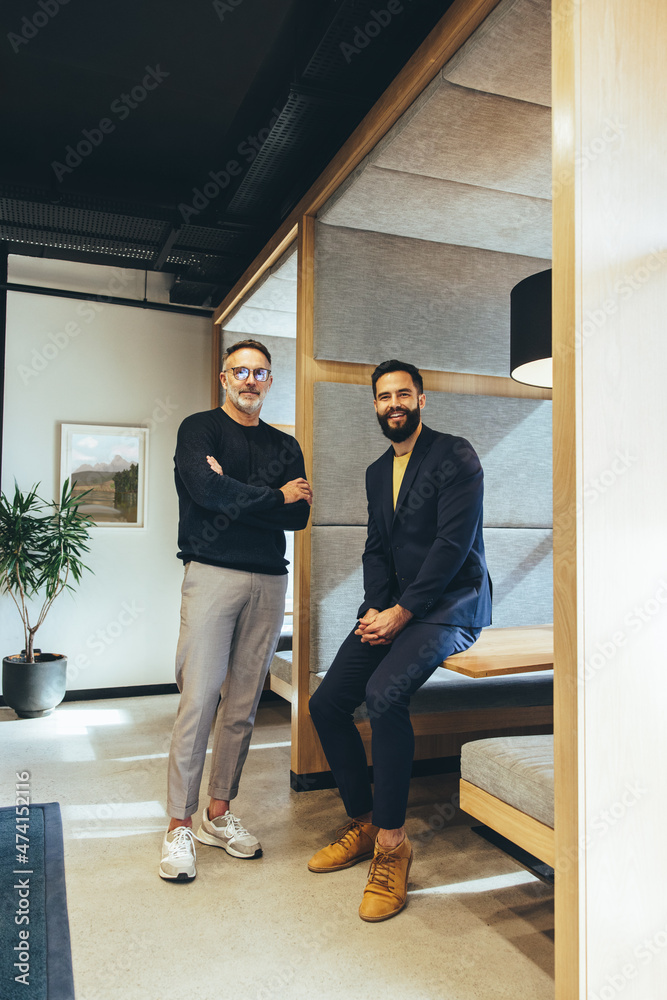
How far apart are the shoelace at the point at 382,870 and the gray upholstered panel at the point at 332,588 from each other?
115 centimetres

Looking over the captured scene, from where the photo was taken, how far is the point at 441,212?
10.8ft

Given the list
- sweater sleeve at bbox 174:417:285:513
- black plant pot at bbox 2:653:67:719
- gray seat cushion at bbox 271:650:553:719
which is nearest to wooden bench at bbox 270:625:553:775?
gray seat cushion at bbox 271:650:553:719

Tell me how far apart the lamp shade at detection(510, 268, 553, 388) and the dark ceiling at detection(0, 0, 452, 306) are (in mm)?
1043

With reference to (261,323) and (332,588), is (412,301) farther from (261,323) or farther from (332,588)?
(261,323)

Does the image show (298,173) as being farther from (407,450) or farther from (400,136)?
(407,450)

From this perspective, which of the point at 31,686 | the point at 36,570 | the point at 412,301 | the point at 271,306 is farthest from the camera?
the point at 36,570

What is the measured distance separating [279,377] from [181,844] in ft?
12.1

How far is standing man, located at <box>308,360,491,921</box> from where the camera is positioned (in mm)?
2273

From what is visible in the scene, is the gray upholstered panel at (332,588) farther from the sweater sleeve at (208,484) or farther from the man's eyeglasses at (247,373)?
the man's eyeglasses at (247,373)

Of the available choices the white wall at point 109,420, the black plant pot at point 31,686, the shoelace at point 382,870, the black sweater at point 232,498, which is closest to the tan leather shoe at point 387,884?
the shoelace at point 382,870

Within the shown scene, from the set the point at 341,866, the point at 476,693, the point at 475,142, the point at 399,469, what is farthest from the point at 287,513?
the point at 475,142

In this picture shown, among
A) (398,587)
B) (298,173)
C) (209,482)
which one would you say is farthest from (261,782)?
(298,173)

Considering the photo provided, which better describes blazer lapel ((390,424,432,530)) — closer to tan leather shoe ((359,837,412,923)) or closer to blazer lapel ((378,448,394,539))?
blazer lapel ((378,448,394,539))

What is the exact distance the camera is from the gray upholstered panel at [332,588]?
3.37 meters
